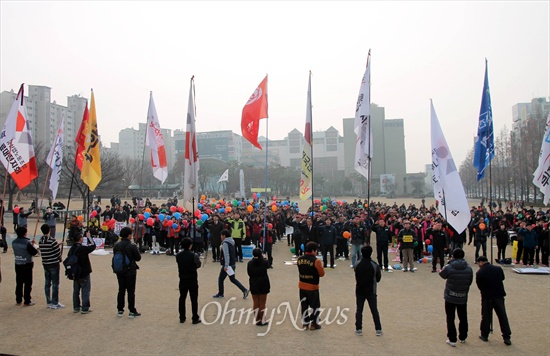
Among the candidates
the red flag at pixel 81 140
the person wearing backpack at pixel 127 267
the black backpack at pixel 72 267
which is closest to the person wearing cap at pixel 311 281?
the person wearing backpack at pixel 127 267

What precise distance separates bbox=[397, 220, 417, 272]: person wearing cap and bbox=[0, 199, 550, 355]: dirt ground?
192cm

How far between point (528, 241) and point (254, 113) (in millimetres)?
10260

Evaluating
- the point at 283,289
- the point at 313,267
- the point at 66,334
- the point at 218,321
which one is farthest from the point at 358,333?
the point at 66,334

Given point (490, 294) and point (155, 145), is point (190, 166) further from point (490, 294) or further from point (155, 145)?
point (490, 294)

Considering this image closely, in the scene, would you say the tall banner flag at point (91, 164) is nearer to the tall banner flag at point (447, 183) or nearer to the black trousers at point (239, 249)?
the black trousers at point (239, 249)

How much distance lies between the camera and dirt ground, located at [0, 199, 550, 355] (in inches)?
278

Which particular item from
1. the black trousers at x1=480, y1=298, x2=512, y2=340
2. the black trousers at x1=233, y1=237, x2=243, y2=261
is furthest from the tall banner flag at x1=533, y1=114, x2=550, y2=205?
the black trousers at x1=233, y1=237, x2=243, y2=261

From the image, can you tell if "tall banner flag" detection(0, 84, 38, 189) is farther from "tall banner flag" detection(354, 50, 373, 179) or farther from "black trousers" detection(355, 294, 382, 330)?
"tall banner flag" detection(354, 50, 373, 179)

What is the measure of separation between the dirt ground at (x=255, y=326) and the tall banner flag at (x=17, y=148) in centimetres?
294

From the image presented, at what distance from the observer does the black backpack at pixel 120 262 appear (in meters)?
8.44

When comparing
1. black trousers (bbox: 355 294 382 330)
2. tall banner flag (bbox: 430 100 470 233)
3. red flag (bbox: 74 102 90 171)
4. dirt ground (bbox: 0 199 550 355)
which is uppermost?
red flag (bbox: 74 102 90 171)

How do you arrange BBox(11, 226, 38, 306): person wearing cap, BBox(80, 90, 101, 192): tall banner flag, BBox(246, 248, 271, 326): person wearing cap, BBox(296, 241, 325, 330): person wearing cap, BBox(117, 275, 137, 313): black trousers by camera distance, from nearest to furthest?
BBox(296, 241, 325, 330): person wearing cap, BBox(246, 248, 271, 326): person wearing cap, BBox(117, 275, 137, 313): black trousers, BBox(11, 226, 38, 306): person wearing cap, BBox(80, 90, 101, 192): tall banner flag

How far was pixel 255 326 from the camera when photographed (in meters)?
8.20

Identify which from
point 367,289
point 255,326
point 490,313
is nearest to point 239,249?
point 255,326
